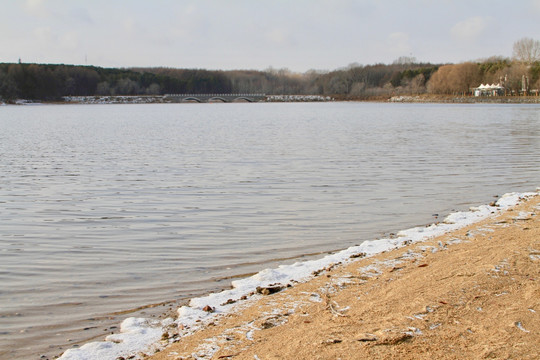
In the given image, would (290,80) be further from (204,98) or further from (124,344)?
(124,344)

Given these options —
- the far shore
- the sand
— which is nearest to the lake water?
the sand

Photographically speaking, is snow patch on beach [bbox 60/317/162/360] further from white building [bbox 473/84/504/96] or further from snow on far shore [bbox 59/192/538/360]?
white building [bbox 473/84/504/96]

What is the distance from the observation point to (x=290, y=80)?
196000mm

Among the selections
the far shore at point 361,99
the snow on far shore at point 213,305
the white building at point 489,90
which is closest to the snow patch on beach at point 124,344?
the snow on far shore at point 213,305

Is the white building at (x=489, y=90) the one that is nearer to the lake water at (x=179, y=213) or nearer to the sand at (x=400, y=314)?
the lake water at (x=179, y=213)

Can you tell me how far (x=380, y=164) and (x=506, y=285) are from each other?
1217 centimetres

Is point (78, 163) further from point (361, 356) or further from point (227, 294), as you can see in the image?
point (361, 356)

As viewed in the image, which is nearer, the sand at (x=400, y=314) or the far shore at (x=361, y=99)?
the sand at (x=400, y=314)

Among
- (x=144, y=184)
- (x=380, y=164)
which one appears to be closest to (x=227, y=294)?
(x=144, y=184)

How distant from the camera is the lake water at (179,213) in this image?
5.79m

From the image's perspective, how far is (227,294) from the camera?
18.4 feet

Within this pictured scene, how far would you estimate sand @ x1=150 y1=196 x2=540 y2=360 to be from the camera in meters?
3.74

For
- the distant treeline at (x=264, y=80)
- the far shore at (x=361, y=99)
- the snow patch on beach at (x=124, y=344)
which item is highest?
the distant treeline at (x=264, y=80)

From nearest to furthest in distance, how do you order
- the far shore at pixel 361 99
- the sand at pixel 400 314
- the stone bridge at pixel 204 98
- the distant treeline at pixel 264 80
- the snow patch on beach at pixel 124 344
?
the sand at pixel 400 314, the snow patch on beach at pixel 124 344, the far shore at pixel 361 99, the distant treeline at pixel 264 80, the stone bridge at pixel 204 98
